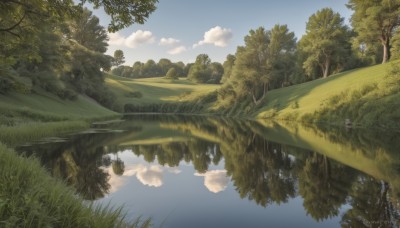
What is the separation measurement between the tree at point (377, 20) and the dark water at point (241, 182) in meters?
41.3

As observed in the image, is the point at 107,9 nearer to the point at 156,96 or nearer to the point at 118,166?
the point at 118,166

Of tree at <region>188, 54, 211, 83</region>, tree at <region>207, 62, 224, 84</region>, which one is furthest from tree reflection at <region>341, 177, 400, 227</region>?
tree at <region>188, 54, 211, 83</region>

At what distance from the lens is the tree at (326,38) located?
72688mm

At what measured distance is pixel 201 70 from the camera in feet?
588

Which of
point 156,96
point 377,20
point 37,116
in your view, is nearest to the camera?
point 37,116

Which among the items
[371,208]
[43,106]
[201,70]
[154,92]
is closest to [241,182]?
[371,208]

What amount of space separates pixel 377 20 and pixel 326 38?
1689 centimetres

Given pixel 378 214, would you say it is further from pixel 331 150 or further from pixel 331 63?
pixel 331 63

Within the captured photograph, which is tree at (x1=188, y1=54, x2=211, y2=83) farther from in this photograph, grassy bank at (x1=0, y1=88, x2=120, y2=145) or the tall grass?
the tall grass

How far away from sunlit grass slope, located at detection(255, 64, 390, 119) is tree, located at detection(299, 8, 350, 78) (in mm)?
8486

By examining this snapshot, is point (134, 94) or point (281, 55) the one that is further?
point (134, 94)

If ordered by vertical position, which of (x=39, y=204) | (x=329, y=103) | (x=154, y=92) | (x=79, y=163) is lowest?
(x=79, y=163)

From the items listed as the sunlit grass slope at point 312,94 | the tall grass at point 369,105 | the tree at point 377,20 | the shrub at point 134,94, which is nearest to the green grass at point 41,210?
the tall grass at point 369,105

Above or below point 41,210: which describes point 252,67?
above
